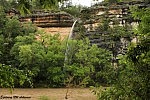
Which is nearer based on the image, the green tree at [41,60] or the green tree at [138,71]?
the green tree at [138,71]

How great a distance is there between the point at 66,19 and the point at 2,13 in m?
7.26

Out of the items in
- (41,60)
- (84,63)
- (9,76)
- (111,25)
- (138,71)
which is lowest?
(84,63)

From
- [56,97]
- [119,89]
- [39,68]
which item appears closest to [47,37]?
[39,68]

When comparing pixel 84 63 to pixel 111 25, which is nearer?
pixel 84 63

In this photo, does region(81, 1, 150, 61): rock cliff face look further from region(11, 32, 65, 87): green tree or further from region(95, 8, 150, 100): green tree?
region(95, 8, 150, 100): green tree

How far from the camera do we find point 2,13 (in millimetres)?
34531

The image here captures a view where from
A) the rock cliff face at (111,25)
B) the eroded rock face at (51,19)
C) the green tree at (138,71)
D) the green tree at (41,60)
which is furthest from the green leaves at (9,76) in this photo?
the eroded rock face at (51,19)

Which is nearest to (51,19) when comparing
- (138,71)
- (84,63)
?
(84,63)

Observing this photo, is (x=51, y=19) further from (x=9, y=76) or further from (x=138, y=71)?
(x=9, y=76)

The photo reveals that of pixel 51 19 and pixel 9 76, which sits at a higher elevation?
pixel 9 76

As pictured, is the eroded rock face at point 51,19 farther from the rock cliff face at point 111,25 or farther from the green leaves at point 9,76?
the green leaves at point 9,76

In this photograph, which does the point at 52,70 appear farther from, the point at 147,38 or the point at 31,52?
the point at 147,38

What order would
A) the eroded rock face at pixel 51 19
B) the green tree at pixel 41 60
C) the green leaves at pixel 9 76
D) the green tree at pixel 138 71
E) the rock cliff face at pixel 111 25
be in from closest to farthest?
the green leaves at pixel 9 76, the green tree at pixel 138 71, the green tree at pixel 41 60, the rock cliff face at pixel 111 25, the eroded rock face at pixel 51 19

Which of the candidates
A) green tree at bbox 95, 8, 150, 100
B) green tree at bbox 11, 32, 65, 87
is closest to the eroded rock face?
green tree at bbox 11, 32, 65, 87
